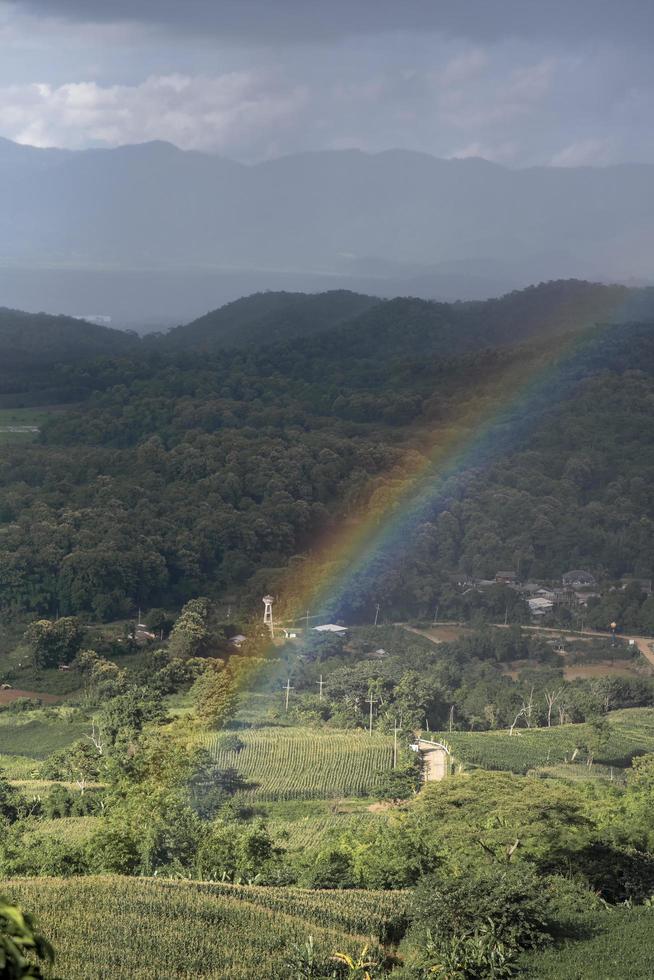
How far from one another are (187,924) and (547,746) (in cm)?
1193

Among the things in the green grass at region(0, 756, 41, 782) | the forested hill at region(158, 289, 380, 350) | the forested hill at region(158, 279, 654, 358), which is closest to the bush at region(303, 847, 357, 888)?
the green grass at region(0, 756, 41, 782)

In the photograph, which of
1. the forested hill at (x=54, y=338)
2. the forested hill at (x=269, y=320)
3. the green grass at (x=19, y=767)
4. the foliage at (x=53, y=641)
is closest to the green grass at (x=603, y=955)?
the green grass at (x=19, y=767)

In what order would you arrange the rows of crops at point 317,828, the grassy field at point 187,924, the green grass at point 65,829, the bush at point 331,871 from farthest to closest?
the rows of crops at point 317,828
the green grass at point 65,829
the bush at point 331,871
the grassy field at point 187,924

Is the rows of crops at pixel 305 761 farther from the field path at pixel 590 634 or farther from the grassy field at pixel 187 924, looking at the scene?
the field path at pixel 590 634

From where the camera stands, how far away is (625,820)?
14.6 meters

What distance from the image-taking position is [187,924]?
1053cm

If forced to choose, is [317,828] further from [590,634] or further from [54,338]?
[54,338]

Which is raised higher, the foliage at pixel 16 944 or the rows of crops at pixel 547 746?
the foliage at pixel 16 944

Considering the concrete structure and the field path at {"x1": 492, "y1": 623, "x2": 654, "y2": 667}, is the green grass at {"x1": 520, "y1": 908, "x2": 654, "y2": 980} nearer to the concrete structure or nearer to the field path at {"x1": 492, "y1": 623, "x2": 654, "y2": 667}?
the concrete structure

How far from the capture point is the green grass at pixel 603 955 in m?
10.1

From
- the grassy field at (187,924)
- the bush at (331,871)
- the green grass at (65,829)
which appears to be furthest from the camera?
the green grass at (65,829)

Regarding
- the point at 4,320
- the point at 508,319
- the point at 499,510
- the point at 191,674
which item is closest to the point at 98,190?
the point at 4,320

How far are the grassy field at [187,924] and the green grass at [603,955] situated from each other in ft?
4.89

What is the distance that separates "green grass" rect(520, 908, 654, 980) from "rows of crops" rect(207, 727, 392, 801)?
749 centimetres
